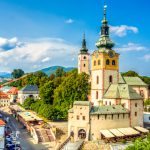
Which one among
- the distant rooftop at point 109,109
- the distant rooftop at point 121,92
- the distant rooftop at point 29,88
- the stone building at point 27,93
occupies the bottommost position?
the distant rooftop at point 109,109

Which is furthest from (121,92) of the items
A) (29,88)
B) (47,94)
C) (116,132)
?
(29,88)

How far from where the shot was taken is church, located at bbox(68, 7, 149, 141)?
52.3 metres

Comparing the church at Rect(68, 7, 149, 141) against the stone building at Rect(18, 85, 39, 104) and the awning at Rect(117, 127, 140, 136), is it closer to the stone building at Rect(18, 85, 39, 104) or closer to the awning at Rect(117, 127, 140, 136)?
the awning at Rect(117, 127, 140, 136)

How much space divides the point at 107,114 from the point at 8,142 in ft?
56.2

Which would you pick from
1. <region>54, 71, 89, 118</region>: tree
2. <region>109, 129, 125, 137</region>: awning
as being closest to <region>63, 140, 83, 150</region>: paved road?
<region>109, 129, 125, 137</region>: awning

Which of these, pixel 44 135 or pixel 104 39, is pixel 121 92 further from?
pixel 44 135

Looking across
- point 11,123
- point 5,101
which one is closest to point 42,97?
point 11,123

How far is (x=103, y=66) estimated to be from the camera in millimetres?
61125

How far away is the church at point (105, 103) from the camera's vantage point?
5228 cm

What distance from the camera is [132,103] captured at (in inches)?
2194

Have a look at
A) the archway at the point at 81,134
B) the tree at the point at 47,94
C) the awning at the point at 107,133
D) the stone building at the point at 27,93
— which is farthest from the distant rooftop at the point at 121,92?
the stone building at the point at 27,93

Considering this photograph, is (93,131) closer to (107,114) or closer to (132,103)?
(107,114)

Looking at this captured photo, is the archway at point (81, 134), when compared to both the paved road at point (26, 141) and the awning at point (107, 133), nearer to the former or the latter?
the awning at point (107, 133)

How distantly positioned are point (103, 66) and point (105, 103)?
24.1 ft
